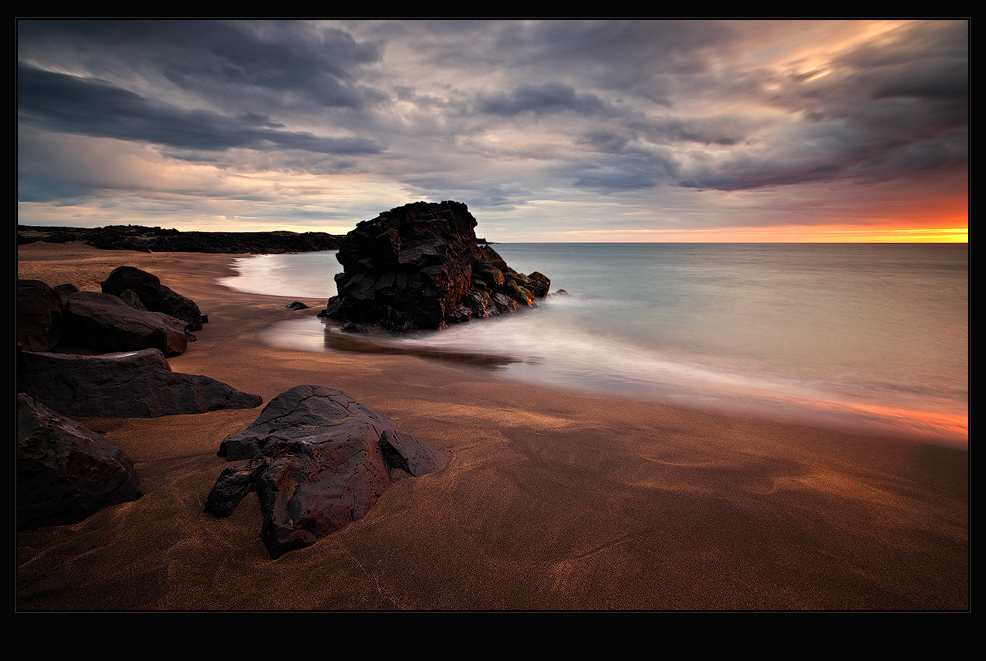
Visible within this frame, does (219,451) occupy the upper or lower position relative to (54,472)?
lower

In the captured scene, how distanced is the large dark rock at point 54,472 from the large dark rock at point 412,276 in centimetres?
815

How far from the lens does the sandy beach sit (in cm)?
184

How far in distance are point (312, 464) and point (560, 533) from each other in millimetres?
1464

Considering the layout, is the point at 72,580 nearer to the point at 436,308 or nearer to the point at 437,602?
the point at 437,602

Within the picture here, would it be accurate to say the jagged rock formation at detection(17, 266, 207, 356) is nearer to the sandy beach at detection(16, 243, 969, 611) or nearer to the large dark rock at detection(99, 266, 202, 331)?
the large dark rock at detection(99, 266, 202, 331)

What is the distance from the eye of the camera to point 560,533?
2.25 metres

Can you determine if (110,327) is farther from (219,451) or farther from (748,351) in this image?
(748,351)

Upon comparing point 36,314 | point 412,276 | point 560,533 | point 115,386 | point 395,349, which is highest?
point 412,276

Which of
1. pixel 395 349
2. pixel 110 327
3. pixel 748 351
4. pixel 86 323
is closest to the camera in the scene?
pixel 86 323

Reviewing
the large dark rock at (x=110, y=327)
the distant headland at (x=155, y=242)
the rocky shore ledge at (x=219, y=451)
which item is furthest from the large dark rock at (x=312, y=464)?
the distant headland at (x=155, y=242)

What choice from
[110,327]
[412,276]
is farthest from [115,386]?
[412,276]

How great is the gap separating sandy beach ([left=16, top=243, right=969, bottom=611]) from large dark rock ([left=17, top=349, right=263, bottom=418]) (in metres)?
0.17

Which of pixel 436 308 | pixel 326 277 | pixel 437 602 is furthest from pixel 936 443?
pixel 326 277

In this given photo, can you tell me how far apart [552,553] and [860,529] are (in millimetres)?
1870
